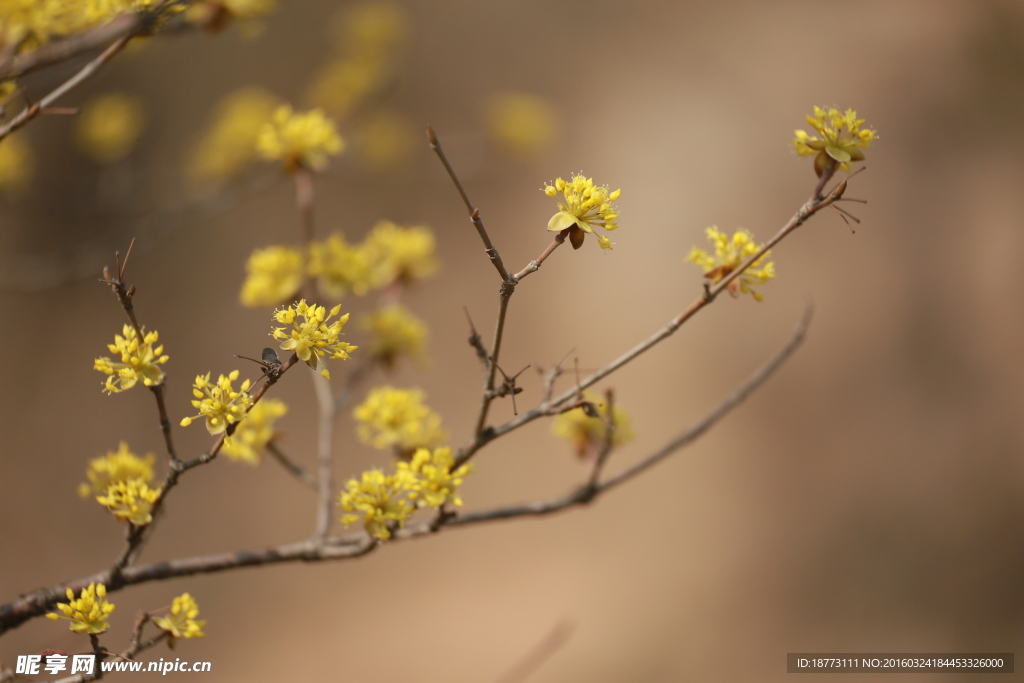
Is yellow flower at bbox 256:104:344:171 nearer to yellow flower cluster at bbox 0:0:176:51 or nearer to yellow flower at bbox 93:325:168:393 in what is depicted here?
yellow flower cluster at bbox 0:0:176:51

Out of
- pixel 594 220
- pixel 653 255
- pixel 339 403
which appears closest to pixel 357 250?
pixel 339 403

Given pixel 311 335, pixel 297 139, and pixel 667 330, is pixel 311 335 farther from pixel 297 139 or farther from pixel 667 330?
pixel 297 139

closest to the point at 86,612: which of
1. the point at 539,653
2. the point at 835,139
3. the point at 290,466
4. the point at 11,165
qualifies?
the point at 290,466

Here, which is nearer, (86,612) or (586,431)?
(86,612)

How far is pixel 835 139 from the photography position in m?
0.65

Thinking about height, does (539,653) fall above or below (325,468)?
below

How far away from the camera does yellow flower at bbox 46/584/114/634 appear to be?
599 millimetres

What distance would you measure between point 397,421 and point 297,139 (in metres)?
0.47

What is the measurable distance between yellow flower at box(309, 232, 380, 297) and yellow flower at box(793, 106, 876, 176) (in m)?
0.64

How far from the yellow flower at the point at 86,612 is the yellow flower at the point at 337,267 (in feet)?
1.67

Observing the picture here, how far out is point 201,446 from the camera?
248cm

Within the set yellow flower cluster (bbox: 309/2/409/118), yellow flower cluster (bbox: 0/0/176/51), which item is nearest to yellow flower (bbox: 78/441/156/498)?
yellow flower cluster (bbox: 0/0/176/51)

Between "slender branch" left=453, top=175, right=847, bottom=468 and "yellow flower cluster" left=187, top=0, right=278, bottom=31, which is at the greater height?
"yellow flower cluster" left=187, top=0, right=278, bottom=31

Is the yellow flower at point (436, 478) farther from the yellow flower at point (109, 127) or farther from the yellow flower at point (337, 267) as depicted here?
the yellow flower at point (109, 127)
